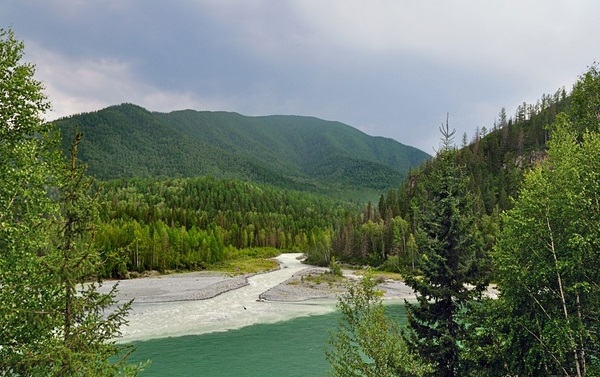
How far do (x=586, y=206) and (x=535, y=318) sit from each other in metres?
5.19

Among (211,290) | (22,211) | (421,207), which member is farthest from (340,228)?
(22,211)

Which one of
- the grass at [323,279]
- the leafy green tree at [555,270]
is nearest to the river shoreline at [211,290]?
the grass at [323,279]

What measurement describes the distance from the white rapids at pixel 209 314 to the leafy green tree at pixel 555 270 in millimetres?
38711

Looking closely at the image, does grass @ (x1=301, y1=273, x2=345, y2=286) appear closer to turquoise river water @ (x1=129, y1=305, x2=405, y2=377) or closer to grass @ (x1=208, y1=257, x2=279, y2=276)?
grass @ (x1=208, y1=257, x2=279, y2=276)

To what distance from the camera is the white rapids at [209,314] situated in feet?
161

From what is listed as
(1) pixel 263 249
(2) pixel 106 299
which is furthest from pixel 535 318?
(1) pixel 263 249

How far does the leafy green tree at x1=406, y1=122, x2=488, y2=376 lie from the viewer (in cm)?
1881

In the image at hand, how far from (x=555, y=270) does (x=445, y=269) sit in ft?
14.7

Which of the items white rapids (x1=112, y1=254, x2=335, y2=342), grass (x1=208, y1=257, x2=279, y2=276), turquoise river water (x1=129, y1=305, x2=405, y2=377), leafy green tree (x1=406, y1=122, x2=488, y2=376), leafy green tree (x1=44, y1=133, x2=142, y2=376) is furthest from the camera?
grass (x1=208, y1=257, x2=279, y2=276)

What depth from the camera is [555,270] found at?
16969 millimetres

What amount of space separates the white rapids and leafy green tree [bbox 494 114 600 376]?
3871 centimetres

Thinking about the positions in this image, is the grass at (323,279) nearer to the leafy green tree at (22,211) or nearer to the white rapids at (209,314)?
the white rapids at (209,314)

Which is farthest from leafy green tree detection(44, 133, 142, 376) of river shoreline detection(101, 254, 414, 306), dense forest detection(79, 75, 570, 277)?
dense forest detection(79, 75, 570, 277)

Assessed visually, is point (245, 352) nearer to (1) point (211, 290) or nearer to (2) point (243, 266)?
(1) point (211, 290)
